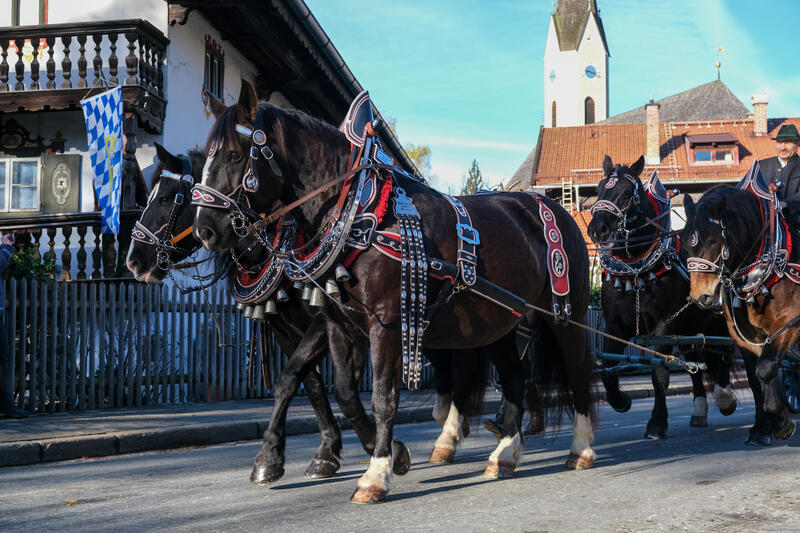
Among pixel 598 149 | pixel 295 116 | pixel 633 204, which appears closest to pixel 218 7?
pixel 633 204

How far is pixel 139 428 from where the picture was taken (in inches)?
357

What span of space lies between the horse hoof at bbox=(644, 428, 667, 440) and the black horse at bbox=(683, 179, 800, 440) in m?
0.92

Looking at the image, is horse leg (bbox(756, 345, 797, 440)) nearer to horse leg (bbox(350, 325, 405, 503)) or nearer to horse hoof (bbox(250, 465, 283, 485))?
horse leg (bbox(350, 325, 405, 503))

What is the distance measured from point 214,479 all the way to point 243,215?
80.0 inches

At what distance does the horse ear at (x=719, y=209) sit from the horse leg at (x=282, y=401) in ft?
11.4

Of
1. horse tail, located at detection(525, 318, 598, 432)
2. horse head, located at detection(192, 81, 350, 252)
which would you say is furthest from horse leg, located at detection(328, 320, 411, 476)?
horse tail, located at detection(525, 318, 598, 432)

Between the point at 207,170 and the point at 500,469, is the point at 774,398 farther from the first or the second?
the point at 207,170

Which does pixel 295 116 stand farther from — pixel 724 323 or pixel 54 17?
pixel 54 17

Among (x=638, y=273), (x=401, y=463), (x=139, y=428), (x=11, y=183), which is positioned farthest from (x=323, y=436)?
(x=11, y=183)

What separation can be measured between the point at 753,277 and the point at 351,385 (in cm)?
369

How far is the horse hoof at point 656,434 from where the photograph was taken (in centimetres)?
837

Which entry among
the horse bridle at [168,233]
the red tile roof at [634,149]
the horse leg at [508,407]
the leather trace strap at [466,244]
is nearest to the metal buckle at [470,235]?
the leather trace strap at [466,244]

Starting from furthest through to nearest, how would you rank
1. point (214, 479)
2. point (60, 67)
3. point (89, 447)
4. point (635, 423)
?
1. point (60, 67)
2. point (635, 423)
3. point (89, 447)
4. point (214, 479)

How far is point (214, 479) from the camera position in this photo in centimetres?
633
